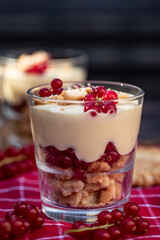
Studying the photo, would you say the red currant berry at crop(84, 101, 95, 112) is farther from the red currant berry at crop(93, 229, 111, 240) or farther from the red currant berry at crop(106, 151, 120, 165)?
the red currant berry at crop(93, 229, 111, 240)

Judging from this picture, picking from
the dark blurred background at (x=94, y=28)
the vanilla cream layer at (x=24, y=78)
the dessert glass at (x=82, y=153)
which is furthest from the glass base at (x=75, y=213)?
the dark blurred background at (x=94, y=28)

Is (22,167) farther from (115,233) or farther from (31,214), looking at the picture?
(115,233)

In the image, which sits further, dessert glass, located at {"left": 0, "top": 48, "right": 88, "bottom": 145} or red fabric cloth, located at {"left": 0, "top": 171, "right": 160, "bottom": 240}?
dessert glass, located at {"left": 0, "top": 48, "right": 88, "bottom": 145}

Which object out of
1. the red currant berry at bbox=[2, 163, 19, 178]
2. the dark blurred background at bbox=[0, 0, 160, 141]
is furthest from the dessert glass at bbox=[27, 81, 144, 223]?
the dark blurred background at bbox=[0, 0, 160, 141]

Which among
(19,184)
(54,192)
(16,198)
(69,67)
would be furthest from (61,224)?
(69,67)

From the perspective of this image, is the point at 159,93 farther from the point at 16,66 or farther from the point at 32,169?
the point at 32,169

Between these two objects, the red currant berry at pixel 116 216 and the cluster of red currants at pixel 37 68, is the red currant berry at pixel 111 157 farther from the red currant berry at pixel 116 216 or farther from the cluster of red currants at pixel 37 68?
the cluster of red currants at pixel 37 68
